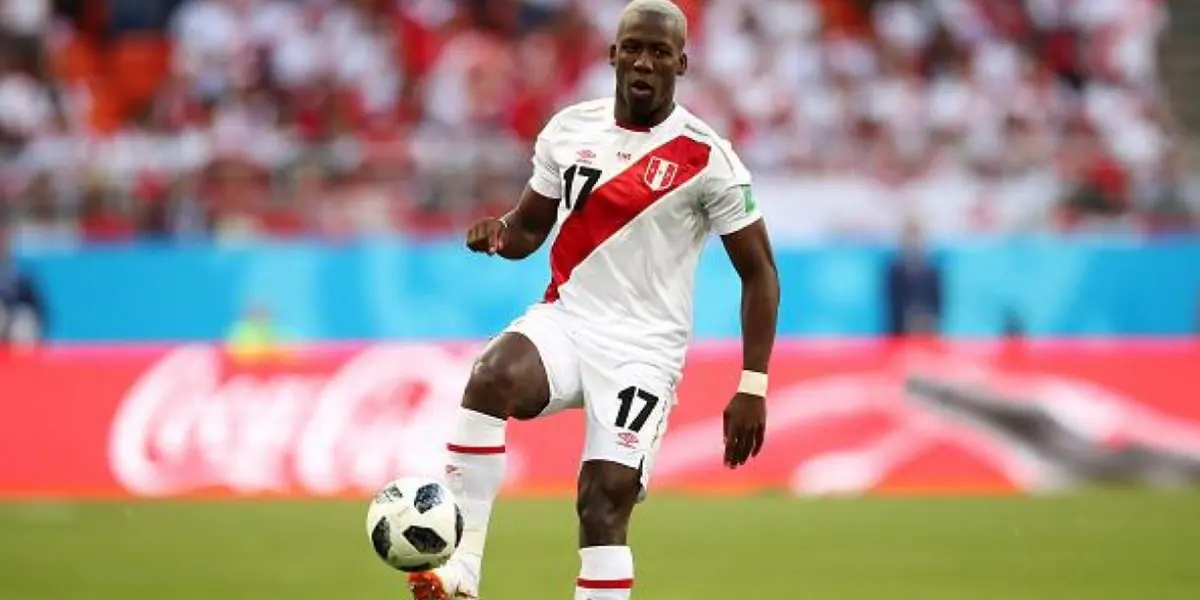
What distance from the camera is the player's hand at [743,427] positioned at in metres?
8.03

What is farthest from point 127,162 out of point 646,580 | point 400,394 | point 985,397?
point 646,580

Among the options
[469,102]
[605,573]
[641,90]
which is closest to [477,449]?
[605,573]

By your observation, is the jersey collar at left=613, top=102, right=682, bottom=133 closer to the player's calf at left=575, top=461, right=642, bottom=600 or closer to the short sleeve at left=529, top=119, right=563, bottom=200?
the short sleeve at left=529, top=119, right=563, bottom=200

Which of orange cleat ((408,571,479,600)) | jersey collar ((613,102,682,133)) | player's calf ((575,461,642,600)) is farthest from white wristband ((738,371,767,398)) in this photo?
orange cleat ((408,571,479,600))

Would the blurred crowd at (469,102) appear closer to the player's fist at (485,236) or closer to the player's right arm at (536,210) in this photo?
the player's right arm at (536,210)

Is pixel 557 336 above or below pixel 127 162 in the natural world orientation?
below

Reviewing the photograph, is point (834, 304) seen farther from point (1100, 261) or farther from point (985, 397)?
point (985, 397)

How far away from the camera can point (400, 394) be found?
18.4 m

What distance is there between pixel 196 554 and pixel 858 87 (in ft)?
39.8

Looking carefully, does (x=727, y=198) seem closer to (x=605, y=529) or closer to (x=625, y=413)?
(x=625, y=413)

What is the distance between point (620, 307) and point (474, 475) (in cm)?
84

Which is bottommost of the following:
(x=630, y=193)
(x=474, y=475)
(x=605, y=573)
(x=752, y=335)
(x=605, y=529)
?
(x=605, y=573)

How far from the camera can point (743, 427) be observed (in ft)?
26.4

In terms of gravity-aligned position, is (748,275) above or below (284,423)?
above
